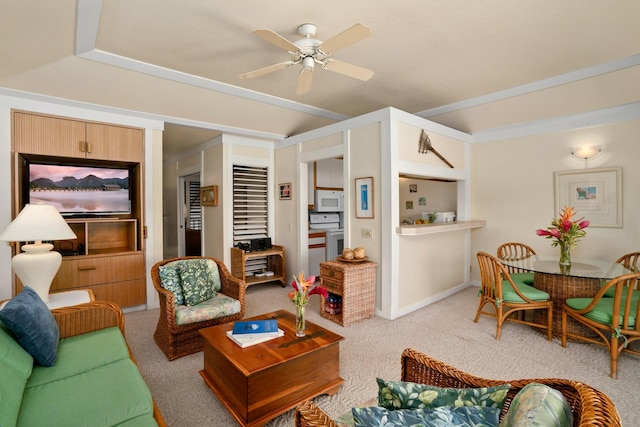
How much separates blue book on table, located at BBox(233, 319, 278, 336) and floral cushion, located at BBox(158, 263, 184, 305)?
0.92m

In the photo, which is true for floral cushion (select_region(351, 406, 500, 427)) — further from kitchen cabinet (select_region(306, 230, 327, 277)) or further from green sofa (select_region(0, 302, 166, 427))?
kitchen cabinet (select_region(306, 230, 327, 277))

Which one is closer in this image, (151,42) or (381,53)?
(151,42)

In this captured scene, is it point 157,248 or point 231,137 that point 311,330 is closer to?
point 157,248

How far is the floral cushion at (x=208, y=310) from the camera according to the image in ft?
8.78

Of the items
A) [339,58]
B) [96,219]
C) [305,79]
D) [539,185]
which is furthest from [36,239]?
[539,185]

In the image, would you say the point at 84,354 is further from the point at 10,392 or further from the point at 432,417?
the point at 432,417

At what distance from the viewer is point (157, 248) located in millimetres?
4105

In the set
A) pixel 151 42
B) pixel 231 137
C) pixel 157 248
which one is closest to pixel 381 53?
pixel 151 42

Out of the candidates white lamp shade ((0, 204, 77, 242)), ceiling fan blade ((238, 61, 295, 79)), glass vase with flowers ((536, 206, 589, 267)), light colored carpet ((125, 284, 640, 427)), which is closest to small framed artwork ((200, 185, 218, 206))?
light colored carpet ((125, 284, 640, 427))

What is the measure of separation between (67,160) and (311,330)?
3.60 metres

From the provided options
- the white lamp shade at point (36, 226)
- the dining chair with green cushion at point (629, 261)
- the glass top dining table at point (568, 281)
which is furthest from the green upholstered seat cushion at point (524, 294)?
the white lamp shade at point (36, 226)

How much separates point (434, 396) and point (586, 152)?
14.5 ft

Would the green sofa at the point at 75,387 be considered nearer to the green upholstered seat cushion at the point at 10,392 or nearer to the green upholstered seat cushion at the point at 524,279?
the green upholstered seat cushion at the point at 10,392

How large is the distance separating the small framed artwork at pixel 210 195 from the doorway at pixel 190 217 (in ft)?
5.27
